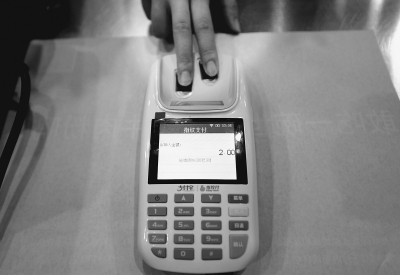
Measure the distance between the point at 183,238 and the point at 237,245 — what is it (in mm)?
47

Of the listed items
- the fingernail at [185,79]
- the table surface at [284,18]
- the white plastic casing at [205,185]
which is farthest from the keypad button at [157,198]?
the table surface at [284,18]

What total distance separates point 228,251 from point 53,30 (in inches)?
14.5

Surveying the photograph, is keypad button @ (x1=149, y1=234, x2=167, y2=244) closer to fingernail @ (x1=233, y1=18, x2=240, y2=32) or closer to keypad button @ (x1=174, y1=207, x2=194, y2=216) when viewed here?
keypad button @ (x1=174, y1=207, x2=194, y2=216)

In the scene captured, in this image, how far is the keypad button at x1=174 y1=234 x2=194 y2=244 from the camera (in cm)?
27

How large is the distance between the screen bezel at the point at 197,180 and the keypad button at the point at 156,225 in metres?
0.04

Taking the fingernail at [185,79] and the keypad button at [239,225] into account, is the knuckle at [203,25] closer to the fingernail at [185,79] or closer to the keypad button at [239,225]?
the fingernail at [185,79]

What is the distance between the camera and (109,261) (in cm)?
29

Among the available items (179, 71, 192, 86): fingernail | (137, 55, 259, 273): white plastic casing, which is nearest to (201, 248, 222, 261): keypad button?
(137, 55, 259, 273): white plastic casing

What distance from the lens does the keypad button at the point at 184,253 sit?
268mm

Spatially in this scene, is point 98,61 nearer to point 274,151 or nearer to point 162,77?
point 162,77

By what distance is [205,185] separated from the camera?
0.29 metres

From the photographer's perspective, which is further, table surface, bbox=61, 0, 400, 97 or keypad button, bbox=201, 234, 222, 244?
table surface, bbox=61, 0, 400, 97

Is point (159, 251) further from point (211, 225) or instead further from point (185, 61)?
point (185, 61)

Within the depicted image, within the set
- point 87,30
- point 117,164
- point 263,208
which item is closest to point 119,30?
point 87,30
